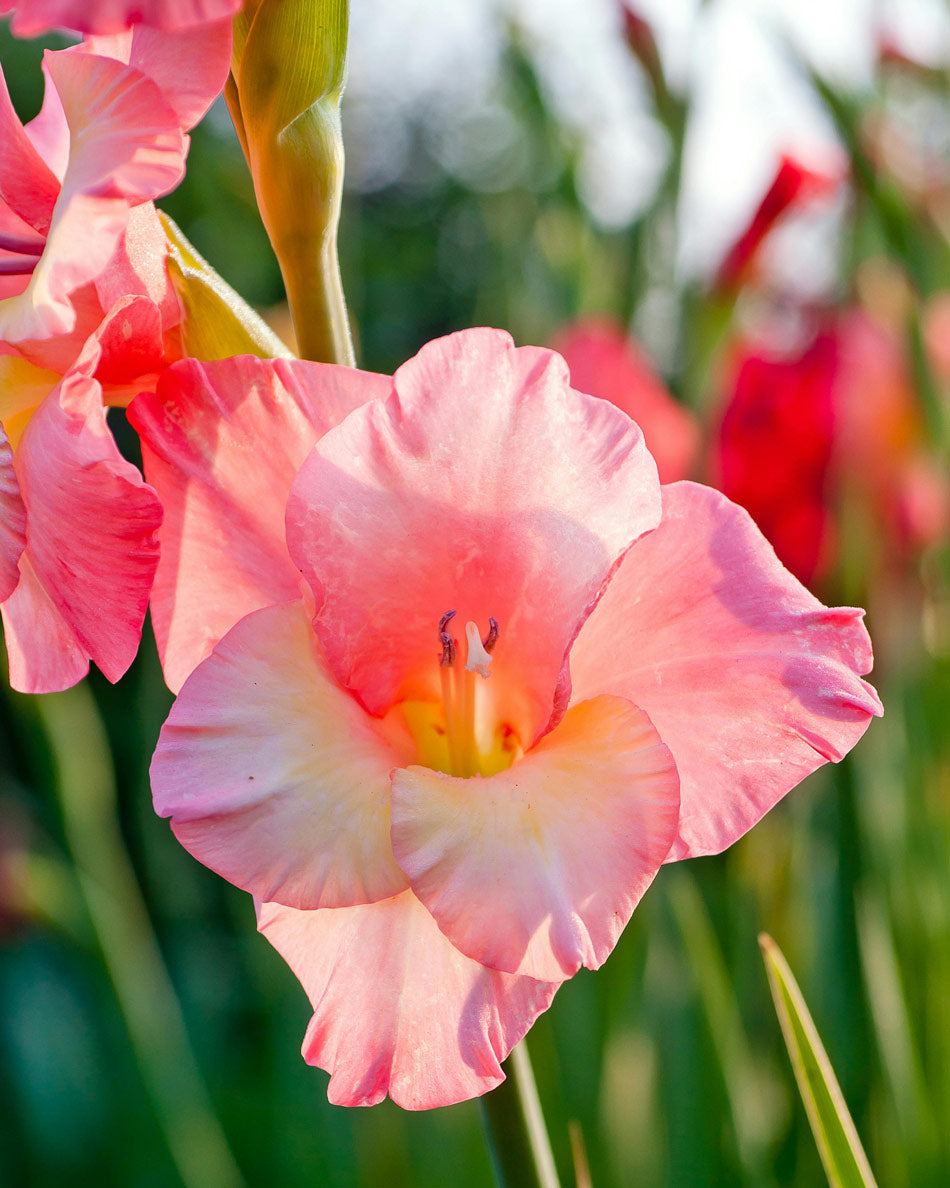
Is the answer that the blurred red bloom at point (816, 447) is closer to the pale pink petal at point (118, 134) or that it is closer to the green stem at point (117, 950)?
the green stem at point (117, 950)

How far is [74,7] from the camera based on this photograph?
0.37 m

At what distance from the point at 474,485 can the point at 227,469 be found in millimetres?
101

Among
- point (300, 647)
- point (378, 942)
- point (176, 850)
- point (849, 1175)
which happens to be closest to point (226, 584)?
point (300, 647)

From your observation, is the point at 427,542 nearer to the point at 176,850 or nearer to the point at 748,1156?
the point at 748,1156

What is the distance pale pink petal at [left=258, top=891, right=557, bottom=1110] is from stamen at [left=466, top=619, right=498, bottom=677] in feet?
0.33

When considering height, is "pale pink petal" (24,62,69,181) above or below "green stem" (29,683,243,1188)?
above

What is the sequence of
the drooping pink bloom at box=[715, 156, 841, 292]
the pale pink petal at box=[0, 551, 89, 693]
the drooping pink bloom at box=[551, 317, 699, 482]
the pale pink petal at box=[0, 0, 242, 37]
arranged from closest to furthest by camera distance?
the pale pink petal at box=[0, 0, 242, 37]
the pale pink petal at box=[0, 551, 89, 693]
the drooping pink bloom at box=[551, 317, 699, 482]
the drooping pink bloom at box=[715, 156, 841, 292]

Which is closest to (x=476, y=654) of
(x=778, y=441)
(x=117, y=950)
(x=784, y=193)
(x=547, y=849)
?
(x=547, y=849)

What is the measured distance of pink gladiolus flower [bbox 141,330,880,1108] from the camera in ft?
1.33

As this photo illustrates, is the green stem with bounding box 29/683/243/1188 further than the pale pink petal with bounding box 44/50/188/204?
Yes

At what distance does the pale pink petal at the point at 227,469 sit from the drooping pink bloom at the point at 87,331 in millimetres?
30

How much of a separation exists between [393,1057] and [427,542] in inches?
7.7

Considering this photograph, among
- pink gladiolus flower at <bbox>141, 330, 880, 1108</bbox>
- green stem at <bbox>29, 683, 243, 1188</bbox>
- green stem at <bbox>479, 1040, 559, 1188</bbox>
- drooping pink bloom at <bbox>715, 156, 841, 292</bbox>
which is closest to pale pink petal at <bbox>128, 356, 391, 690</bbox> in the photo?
pink gladiolus flower at <bbox>141, 330, 880, 1108</bbox>

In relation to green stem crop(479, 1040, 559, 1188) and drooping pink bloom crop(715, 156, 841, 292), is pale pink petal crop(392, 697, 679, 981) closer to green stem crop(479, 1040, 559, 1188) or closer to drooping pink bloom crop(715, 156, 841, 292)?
green stem crop(479, 1040, 559, 1188)
